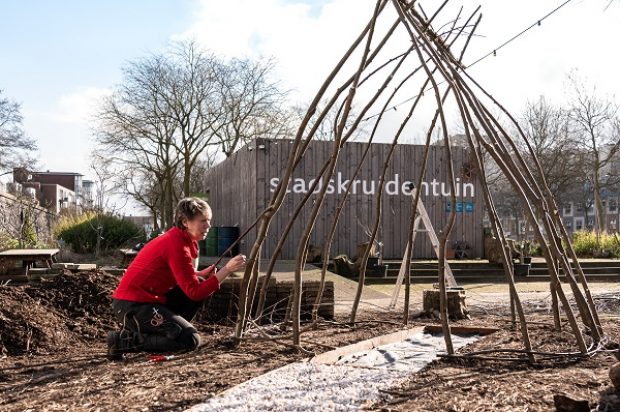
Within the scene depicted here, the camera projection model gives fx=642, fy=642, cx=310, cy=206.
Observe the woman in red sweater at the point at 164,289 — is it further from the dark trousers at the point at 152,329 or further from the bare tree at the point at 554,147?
the bare tree at the point at 554,147

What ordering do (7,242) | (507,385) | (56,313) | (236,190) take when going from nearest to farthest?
(507,385) < (56,313) < (7,242) < (236,190)

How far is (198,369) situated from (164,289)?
2.78ft

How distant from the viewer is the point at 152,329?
4.13 metres

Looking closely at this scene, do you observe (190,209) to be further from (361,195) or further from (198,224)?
(361,195)

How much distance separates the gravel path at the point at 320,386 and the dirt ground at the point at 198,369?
11 centimetres

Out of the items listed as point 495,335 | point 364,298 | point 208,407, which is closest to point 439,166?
point 364,298

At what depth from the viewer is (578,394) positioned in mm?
2855

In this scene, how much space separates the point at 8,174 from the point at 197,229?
23.2m

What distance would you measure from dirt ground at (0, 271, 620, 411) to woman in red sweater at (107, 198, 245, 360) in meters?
0.14

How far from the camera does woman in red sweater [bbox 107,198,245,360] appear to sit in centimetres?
404

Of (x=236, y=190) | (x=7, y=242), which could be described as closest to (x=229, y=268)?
(x=7, y=242)

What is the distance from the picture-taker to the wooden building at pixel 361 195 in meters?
16.0

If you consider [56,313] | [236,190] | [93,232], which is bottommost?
[56,313]

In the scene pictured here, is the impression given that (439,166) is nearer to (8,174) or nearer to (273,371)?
(273,371)
